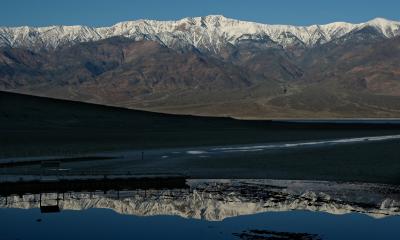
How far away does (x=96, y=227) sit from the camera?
27125mm

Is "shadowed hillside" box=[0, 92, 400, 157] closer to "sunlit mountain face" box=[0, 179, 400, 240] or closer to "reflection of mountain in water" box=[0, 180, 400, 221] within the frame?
"sunlit mountain face" box=[0, 179, 400, 240]

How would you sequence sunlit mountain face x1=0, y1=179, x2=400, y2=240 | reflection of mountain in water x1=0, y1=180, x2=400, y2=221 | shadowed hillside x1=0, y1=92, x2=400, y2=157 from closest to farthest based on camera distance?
sunlit mountain face x1=0, y1=179, x2=400, y2=240 < reflection of mountain in water x1=0, y1=180, x2=400, y2=221 < shadowed hillside x1=0, y1=92, x2=400, y2=157

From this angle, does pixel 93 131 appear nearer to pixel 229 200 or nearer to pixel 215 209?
pixel 229 200

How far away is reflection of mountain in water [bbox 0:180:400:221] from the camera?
3167cm

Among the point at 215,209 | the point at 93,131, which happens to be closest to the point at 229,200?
the point at 215,209

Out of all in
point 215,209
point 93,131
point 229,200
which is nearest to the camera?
point 215,209

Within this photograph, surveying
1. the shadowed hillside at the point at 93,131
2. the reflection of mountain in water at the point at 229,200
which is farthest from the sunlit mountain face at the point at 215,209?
the shadowed hillside at the point at 93,131

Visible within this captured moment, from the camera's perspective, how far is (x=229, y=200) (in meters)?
34.3

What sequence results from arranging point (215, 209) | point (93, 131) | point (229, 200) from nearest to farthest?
point (215, 209) < point (229, 200) < point (93, 131)

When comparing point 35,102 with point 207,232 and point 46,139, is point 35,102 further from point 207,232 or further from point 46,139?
point 207,232

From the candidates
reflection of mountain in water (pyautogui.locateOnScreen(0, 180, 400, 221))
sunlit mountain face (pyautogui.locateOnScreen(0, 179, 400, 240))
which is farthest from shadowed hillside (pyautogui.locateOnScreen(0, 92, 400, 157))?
reflection of mountain in water (pyautogui.locateOnScreen(0, 180, 400, 221))

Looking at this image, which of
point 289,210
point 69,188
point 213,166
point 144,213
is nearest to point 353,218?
point 289,210

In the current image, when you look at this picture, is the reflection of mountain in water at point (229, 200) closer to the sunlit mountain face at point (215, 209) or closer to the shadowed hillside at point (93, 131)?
the sunlit mountain face at point (215, 209)

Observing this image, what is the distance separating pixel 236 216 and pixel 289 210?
319 centimetres
